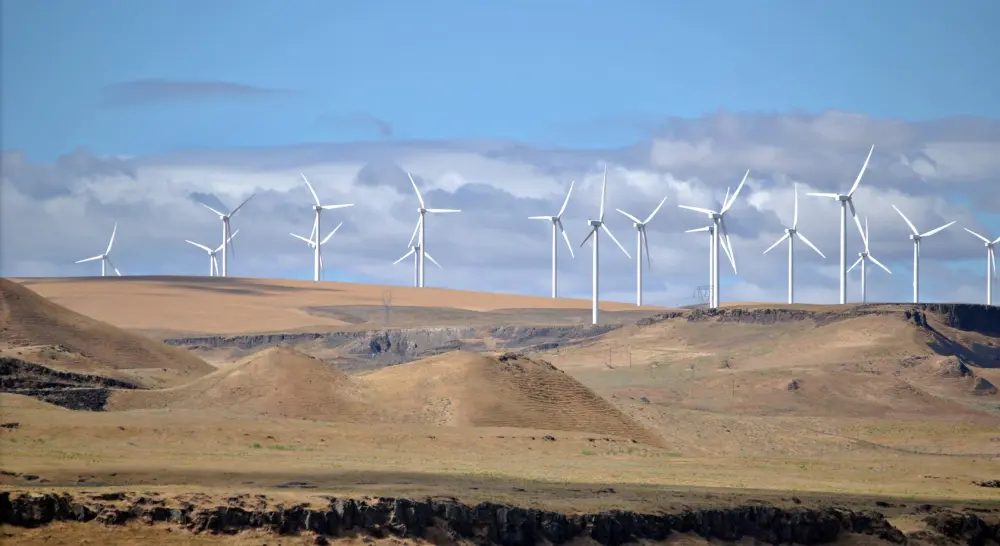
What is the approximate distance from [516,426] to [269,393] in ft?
37.0

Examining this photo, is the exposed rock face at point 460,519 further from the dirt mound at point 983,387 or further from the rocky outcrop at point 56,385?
the dirt mound at point 983,387

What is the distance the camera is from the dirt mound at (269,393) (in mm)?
68125

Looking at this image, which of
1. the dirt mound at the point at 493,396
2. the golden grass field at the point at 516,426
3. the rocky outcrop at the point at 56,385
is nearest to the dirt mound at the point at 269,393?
the golden grass field at the point at 516,426

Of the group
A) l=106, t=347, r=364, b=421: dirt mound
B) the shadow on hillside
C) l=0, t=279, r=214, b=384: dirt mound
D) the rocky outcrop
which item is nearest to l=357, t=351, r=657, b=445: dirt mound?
l=106, t=347, r=364, b=421: dirt mound

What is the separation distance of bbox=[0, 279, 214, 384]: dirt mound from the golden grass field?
0.18 meters

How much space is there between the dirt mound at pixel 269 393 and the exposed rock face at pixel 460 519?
2924 centimetres

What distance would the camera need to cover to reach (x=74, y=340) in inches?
3489

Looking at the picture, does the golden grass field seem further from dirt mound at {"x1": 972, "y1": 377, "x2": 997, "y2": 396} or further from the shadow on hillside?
the shadow on hillside

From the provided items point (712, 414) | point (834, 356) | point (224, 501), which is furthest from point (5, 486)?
point (834, 356)

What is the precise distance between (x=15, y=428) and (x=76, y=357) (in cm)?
2859

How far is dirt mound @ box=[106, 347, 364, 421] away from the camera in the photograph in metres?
68.1

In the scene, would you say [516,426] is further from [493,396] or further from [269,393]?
[269,393]

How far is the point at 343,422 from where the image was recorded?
66.9 metres

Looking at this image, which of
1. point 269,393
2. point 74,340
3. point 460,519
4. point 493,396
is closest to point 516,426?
point 493,396
